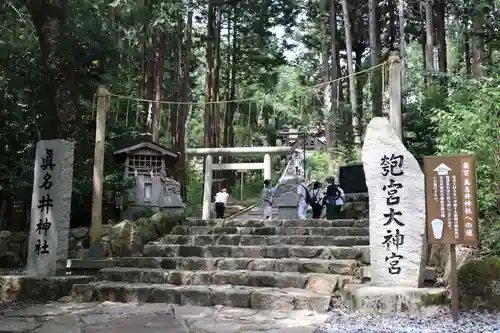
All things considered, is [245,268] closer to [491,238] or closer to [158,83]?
[491,238]

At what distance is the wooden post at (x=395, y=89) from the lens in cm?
807

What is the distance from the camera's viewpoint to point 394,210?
18.5 feet

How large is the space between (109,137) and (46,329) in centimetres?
901

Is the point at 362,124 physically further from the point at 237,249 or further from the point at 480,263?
the point at 480,263

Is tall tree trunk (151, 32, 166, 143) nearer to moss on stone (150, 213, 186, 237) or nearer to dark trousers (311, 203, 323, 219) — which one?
moss on stone (150, 213, 186, 237)

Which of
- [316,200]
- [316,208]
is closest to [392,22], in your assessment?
[316,200]

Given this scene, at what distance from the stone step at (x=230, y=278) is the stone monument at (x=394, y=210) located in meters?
0.76

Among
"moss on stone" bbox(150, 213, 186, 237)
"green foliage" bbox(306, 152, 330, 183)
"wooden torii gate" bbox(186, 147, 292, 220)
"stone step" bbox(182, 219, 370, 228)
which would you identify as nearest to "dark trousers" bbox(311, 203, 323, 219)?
"stone step" bbox(182, 219, 370, 228)

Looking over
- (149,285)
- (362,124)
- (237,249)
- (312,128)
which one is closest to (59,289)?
(149,285)

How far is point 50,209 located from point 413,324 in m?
5.78

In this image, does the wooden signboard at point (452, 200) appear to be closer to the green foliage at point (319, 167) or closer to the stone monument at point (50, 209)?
the stone monument at point (50, 209)

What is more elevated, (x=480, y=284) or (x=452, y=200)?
(x=452, y=200)

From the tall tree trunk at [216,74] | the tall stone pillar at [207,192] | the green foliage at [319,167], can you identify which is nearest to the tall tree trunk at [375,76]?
the green foliage at [319,167]

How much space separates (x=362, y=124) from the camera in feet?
50.8
